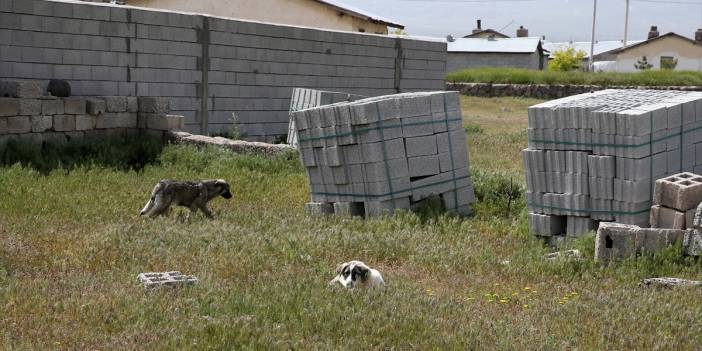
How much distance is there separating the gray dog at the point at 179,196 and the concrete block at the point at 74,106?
4.32 m

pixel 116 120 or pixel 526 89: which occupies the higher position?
pixel 526 89

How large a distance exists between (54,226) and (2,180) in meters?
2.52

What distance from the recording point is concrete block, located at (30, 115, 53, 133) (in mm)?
13641

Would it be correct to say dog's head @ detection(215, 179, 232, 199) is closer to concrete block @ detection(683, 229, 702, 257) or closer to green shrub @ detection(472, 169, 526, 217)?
green shrub @ detection(472, 169, 526, 217)

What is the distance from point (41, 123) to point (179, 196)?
14.3 feet

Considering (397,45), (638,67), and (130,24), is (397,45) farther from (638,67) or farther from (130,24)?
(638,67)

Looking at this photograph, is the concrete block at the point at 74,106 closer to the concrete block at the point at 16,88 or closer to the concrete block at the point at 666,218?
the concrete block at the point at 16,88

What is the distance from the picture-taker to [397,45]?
22.7 meters

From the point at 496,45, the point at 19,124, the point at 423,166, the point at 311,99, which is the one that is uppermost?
the point at 496,45

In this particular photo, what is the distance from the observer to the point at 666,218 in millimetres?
9086

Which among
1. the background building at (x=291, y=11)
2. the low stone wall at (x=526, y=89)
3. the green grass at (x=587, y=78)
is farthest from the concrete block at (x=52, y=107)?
the green grass at (x=587, y=78)

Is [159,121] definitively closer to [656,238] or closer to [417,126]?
[417,126]

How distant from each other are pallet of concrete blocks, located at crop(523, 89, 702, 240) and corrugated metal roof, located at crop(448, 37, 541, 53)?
190ft

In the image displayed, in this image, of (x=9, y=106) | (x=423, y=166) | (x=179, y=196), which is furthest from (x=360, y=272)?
(x=9, y=106)
